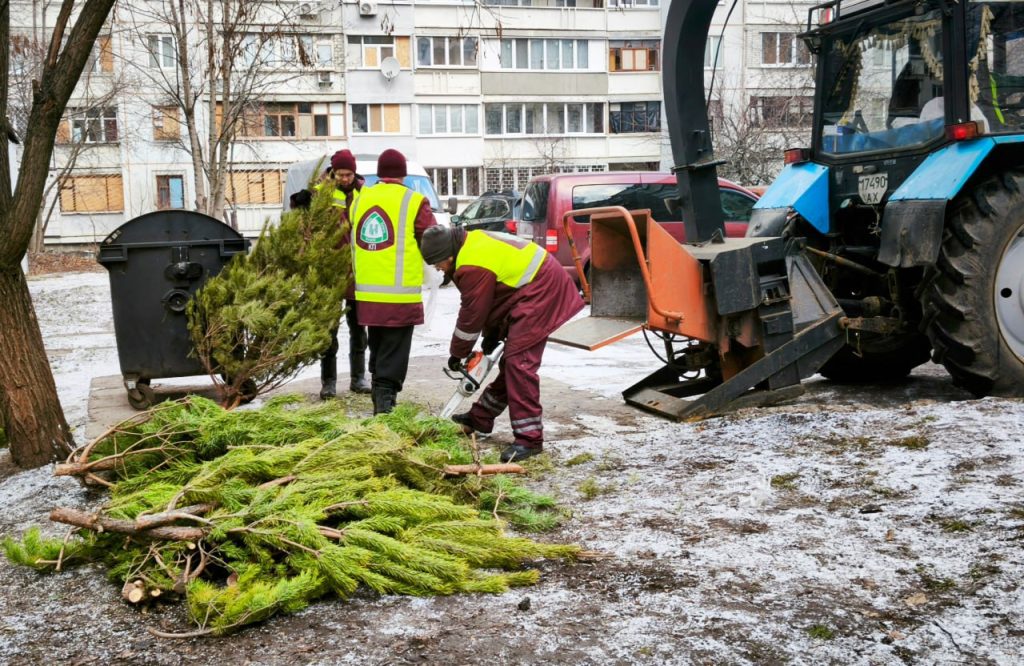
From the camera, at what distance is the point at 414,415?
558cm

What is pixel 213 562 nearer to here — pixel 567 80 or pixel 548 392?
pixel 548 392

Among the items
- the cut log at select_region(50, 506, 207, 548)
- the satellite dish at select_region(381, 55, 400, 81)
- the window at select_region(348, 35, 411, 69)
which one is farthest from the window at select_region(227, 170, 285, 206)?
the cut log at select_region(50, 506, 207, 548)

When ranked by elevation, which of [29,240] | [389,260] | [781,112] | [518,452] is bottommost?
[518,452]

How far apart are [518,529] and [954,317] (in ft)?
11.3

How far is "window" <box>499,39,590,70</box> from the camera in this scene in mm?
43406

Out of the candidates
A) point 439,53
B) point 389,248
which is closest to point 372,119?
point 439,53

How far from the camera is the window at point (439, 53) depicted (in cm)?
4284

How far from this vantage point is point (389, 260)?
6449mm

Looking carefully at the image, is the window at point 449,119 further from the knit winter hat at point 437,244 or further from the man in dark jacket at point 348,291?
the knit winter hat at point 437,244

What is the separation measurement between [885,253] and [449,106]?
37400 millimetres

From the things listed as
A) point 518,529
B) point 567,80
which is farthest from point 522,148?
point 518,529

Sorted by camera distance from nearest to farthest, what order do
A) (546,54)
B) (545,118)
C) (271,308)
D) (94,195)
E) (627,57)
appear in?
1. (271,308)
2. (94,195)
3. (546,54)
4. (545,118)
5. (627,57)

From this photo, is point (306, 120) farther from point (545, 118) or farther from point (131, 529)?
point (131, 529)

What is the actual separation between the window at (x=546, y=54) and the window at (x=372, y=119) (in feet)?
17.1
